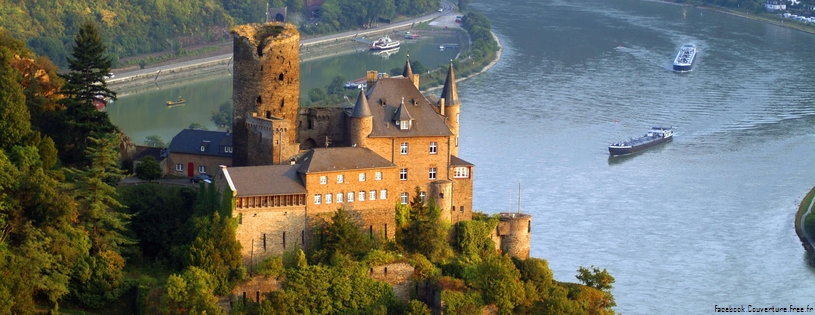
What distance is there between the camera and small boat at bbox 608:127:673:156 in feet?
247

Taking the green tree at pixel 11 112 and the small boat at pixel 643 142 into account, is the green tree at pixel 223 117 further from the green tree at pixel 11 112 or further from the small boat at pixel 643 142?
the green tree at pixel 11 112

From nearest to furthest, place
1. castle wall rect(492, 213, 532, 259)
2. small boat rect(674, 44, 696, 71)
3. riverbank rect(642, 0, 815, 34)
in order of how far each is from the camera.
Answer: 1. castle wall rect(492, 213, 532, 259)
2. small boat rect(674, 44, 696, 71)
3. riverbank rect(642, 0, 815, 34)

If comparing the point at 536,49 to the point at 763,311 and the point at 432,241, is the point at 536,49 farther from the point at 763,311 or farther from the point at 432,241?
the point at 432,241

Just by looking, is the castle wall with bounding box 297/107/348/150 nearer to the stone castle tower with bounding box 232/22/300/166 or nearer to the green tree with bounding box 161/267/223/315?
the stone castle tower with bounding box 232/22/300/166

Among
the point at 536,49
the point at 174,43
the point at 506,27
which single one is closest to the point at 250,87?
the point at 174,43

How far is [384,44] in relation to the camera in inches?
4286

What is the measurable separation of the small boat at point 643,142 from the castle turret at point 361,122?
30.5 meters

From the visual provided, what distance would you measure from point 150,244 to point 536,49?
63.1 m

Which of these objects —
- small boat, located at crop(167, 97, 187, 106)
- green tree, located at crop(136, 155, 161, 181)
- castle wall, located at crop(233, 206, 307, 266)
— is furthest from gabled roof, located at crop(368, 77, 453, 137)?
small boat, located at crop(167, 97, 187, 106)

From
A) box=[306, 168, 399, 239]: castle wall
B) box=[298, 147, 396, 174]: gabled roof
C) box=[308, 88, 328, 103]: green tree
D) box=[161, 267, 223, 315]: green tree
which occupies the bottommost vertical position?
box=[161, 267, 223, 315]: green tree

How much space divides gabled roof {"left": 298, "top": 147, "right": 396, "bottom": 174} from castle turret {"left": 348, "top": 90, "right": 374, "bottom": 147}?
0.35 m

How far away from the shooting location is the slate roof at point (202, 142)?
161 feet

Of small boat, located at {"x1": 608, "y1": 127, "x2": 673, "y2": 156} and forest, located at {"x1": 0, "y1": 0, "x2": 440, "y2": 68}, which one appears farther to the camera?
forest, located at {"x1": 0, "y1": 0, "x2": 440, "y2": 68}

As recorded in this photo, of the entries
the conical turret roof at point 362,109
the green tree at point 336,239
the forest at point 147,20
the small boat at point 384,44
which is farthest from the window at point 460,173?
the small boat at point 384,44
